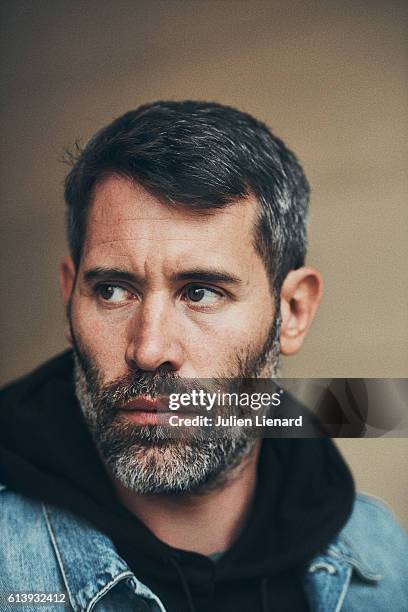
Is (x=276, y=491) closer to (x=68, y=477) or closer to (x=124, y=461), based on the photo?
(x=124, y=461)

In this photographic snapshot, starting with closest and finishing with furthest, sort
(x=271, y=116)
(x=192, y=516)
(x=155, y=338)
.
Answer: (x=155, y=338), (x=192, y=516), (x=271, y=116)

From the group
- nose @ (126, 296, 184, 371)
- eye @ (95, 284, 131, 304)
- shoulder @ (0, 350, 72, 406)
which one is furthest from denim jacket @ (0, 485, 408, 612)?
eye @ (95, 284, 131, 304)

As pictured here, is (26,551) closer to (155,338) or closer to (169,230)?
(155,338)

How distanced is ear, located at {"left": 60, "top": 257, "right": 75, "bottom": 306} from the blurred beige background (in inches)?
1.1

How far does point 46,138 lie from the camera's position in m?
1.94

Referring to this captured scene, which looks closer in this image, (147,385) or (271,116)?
(147,385)

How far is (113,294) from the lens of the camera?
68.4 inches

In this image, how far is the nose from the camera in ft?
5.47

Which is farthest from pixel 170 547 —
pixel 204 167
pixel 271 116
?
pixel 271 116

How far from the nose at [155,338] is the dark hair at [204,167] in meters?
0.27

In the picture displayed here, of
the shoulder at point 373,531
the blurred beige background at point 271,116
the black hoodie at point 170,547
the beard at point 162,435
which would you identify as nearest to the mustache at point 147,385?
the beard at point 162,435

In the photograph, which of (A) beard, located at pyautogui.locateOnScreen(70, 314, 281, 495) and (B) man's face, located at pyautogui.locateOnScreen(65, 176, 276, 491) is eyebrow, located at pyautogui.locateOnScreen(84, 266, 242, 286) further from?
(A) beard, located at pyautogui.locateOnScreen(70, 314, 281, 495)

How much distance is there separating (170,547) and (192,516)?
0.33 ft

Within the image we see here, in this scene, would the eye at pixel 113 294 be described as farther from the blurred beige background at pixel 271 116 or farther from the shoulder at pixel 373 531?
the shoulder at pixel 373 531
